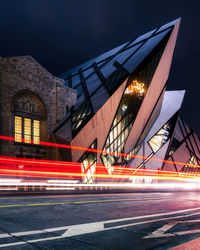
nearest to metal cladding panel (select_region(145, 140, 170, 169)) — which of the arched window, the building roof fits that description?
the building roof

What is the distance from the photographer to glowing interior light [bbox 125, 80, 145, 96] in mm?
32178

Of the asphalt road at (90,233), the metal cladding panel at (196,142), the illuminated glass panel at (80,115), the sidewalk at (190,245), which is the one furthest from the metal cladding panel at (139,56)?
the metal cladding panel at (196,142)

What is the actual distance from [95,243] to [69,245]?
451 mm

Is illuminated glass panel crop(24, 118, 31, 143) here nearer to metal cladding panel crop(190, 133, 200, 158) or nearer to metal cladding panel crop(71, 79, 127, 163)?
metal cladding panel crop(71, 79, 127, 163)

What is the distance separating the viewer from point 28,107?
88.5 ft

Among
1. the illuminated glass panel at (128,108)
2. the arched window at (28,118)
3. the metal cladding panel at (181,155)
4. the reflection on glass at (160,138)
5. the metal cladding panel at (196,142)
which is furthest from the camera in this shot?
the metal cladding panel at (196,142)

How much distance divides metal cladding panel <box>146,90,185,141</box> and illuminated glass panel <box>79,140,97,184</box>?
2126 centimetres

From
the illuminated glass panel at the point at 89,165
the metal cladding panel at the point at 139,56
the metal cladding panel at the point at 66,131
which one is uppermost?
the metal cladding panel at the point at 139,56

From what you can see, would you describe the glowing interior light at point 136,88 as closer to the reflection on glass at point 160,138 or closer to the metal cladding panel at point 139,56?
the metal cladding panel at point 139,56

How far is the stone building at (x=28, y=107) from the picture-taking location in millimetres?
24578

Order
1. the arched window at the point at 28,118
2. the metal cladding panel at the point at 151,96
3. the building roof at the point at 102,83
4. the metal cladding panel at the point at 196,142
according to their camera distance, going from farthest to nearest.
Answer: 1. the metal cladding panel at the point at 196,142
2. the metal cladding panel at the point at 151,96
3. the building roof at the point at 102,83
4. the arched window at the point at 28,118

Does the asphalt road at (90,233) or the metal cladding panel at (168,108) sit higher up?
the metal cladding panel at (168,108)

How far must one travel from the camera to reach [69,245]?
12.2 ft

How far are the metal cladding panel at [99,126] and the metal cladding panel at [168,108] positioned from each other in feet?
68.9
